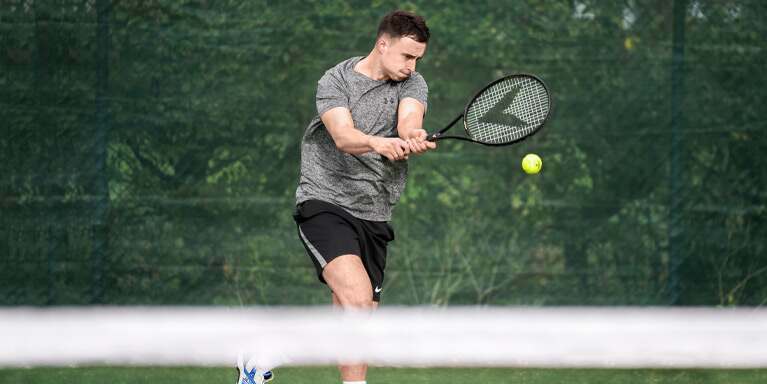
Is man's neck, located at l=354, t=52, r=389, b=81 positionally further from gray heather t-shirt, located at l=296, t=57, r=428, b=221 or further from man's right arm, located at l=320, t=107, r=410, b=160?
man's right arm, located at l=320, t=107, r=410, b=160

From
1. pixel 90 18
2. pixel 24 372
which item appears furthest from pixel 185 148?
pixel 24 372

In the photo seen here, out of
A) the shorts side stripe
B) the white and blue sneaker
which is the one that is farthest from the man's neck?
the white and blue sneaker

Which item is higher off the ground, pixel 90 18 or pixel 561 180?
pixel 90 18

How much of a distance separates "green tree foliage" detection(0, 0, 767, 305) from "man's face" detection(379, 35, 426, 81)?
1.39 metres

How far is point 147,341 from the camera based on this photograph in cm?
494

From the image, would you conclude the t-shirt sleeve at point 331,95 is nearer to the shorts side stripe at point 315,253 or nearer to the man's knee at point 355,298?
the shorts side stripe at point 315,253

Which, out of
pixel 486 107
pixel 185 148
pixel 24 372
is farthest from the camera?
pixel 185 148

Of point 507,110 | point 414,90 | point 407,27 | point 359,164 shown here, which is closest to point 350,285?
point 359,164

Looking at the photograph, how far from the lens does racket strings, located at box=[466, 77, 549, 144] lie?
384 centimetres

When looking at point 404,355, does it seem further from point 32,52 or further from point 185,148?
point 32,52

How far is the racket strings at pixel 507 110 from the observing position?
3.84 m

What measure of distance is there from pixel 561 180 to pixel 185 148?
64.2 inches

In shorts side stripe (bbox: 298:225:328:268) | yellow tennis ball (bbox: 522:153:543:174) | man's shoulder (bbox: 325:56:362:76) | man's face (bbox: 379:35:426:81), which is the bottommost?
shorts side stripe (bbox: 298:225:328:268)

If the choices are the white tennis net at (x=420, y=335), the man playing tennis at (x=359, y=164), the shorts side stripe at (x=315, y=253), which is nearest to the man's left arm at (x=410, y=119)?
the man playing tennis at (x=359, y=164)
